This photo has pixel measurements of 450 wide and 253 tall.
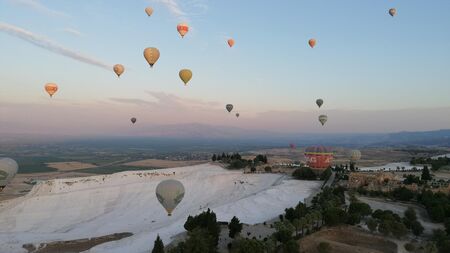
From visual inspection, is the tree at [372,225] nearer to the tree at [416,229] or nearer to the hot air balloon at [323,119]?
the tree at [416,229]

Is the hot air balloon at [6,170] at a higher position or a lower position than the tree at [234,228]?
higher

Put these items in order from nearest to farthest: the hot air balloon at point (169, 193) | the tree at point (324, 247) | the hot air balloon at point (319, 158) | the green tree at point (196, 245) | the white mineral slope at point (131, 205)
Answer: the green tree at point (196, 245) → the tree at point (324, 247) → the hot air balloon at point (169, 193) → the white mineral slope at point (131, 205) → the hot air balloon at point (319, 158)

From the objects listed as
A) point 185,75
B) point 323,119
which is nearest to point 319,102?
point 323,119

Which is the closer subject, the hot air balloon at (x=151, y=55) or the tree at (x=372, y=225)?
the tree at (x=372, y=225)

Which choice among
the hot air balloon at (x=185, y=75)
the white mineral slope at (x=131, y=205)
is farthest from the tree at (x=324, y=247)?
the hot air balloon at (x=185, y=75)

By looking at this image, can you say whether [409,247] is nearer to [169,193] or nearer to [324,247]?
[324,247]

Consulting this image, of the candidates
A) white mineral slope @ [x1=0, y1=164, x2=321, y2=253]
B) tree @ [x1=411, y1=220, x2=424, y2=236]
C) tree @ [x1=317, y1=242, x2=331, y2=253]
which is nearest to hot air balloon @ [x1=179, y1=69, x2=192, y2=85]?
white mineral slope @ [x1=0, y1=164, x2=321, y2=253]

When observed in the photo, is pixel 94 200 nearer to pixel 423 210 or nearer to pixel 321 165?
pixel 321 165
